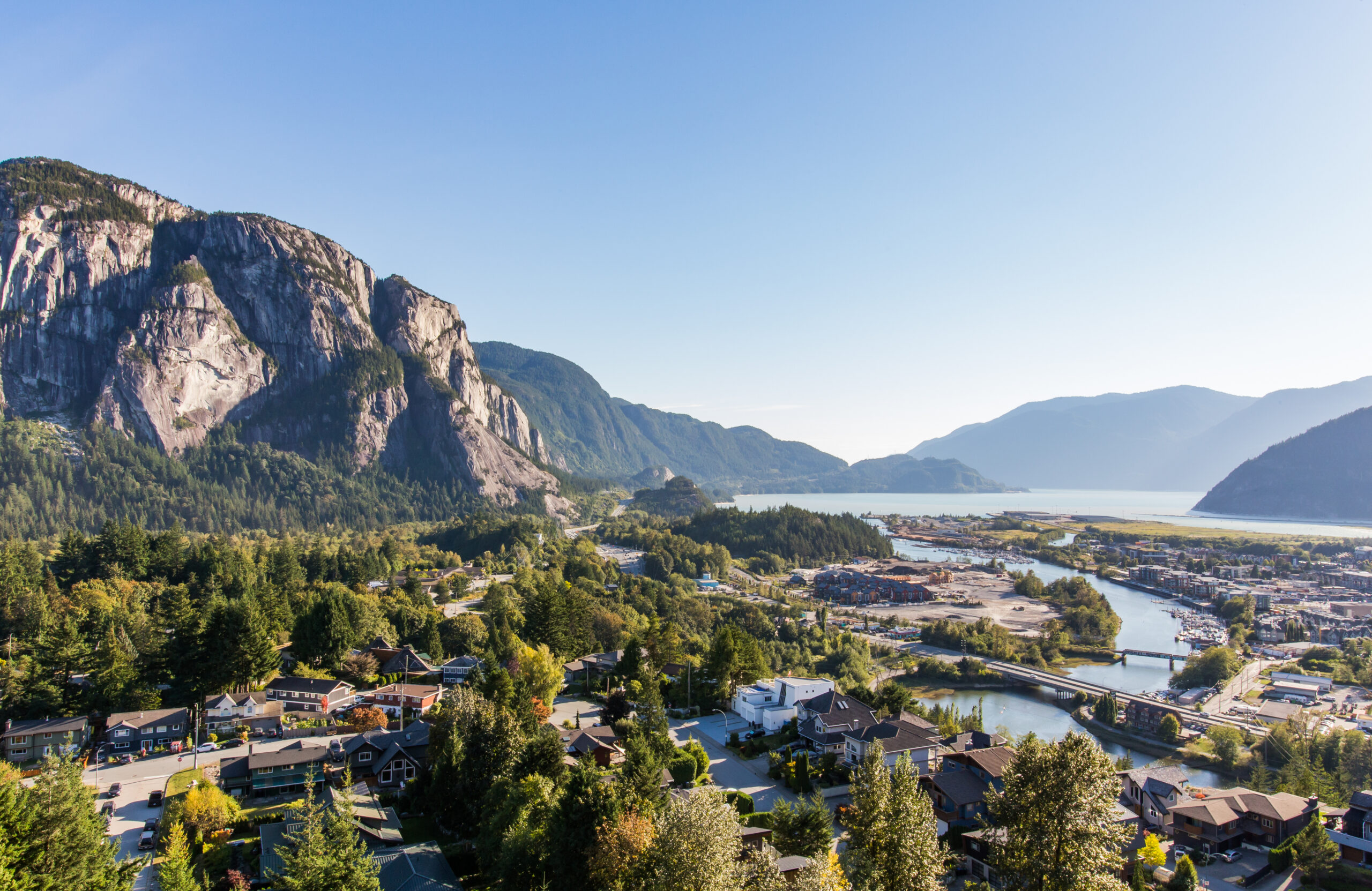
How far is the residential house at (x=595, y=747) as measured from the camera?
27.1 metres

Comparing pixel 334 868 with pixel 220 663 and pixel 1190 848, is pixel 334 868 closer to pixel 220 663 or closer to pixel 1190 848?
pixel 220 663

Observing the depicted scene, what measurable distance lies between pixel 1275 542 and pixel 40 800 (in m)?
141

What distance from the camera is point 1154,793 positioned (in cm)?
2561

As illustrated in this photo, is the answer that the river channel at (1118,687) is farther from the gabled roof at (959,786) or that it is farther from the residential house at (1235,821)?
the gabled roof at (959,786)

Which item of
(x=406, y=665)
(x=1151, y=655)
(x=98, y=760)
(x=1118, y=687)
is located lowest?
(x=1118, y=687)

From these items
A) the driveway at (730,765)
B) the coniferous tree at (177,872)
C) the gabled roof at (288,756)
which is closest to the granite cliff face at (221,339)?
the gabled roof at (288,756)

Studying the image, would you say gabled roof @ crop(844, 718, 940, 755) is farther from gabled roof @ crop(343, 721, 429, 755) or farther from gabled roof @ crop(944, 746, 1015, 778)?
gabled roof @ crop(343, 721, 429, 755)

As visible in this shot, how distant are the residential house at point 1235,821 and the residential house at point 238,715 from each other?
113 ft

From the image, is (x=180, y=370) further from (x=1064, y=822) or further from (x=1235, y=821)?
(x=1235, y=821)

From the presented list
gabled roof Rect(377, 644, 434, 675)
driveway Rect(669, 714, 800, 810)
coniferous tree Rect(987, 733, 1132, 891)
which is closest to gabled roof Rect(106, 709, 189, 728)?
gabled roof Rect(377, 644, 434, 675)

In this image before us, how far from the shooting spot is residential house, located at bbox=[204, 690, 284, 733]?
30.8m

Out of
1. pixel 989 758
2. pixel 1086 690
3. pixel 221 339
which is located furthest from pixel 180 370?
pixel 989 758

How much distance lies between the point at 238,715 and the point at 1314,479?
219081mm

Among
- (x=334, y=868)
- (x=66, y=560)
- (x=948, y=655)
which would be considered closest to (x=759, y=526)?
(x=948, y=655)
